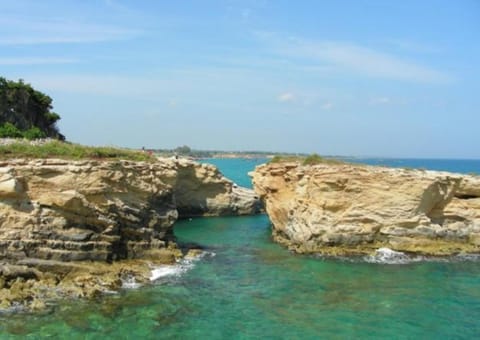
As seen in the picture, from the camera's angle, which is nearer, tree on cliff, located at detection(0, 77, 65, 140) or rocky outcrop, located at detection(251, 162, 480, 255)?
rocky outcrop, located at detection(251, 162, 480, 255)

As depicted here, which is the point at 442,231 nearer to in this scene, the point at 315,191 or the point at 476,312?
the point at 315,191

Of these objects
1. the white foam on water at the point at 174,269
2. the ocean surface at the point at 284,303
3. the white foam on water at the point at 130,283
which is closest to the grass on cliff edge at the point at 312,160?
the ocean surface at the point at 284,303

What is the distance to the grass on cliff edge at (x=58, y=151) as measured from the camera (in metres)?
27.1

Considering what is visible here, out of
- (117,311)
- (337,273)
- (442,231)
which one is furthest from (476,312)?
(117,311)

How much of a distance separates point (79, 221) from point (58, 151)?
15.4 feet

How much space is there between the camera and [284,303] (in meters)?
22.0

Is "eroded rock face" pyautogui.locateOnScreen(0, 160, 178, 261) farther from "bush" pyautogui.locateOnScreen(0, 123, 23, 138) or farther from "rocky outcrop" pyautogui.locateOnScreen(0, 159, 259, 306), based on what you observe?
"bush" pyautogui.locateOnScreen(0, 123, 23, 138)

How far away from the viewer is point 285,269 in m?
28.1

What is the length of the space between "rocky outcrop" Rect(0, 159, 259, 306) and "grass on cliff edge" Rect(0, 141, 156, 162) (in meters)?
1.46

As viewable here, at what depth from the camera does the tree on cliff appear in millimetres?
47625

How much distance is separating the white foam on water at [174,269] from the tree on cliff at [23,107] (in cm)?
2066

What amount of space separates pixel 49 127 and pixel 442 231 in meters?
42.6

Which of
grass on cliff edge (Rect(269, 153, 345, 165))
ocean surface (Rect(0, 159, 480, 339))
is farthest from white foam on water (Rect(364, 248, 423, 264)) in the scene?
grass on cliff edge (Rect(269, 153, 345, 165))

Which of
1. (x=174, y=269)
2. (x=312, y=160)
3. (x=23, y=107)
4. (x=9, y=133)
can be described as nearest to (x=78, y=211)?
(x=174, y=269)
